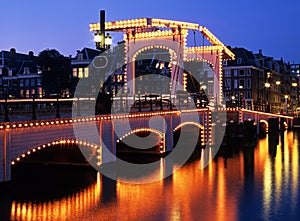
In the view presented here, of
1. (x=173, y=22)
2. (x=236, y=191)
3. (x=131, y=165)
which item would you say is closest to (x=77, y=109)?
(x=131, y=165)

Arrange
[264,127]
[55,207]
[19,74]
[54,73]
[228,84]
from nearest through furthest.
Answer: [55,207] < [264,127] < [54,73] < [19,74] < [228,84]

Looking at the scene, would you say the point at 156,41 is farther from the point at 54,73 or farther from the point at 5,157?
the point at 54,73

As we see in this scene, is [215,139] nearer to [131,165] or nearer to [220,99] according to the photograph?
[220,99]

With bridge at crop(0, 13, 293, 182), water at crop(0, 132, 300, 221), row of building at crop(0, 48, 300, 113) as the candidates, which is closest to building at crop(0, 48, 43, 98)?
row of building at crop(0, 48, 300, 113)

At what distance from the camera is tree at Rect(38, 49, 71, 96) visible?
47.7 metres

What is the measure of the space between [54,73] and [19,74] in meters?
20.2

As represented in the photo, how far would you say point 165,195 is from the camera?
15.2 meters

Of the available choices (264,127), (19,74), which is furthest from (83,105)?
(19,74)

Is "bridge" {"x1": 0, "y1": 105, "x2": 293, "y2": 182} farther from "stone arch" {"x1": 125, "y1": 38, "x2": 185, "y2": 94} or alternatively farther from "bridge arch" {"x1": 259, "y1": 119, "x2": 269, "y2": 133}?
"bridge arch" {"x1": 259, "y1": 119, "x2": 269, "y2": 133}

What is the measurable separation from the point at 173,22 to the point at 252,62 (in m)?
48.8

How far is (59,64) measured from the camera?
48469 millimetres

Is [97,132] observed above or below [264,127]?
above

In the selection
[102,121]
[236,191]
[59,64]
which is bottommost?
[236,191]

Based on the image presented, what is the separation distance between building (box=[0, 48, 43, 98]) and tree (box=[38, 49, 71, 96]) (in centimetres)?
1473
